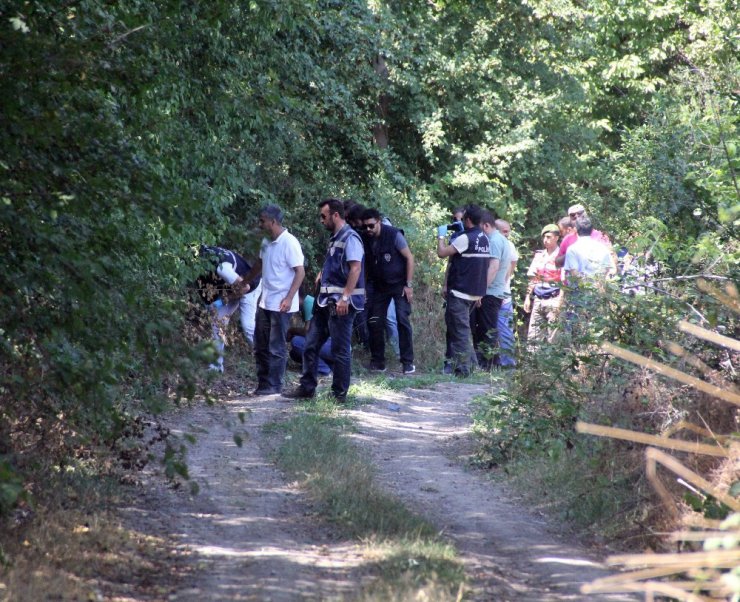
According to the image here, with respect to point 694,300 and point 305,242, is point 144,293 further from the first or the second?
point 305,242

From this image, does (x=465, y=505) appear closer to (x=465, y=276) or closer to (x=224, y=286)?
(x=224, y=286)

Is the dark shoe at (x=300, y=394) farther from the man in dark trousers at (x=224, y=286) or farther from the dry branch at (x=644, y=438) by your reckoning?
the dry branch at (x=644, y=438)

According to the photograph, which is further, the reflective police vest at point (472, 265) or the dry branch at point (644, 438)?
the reflective police vest at point (472, 265)

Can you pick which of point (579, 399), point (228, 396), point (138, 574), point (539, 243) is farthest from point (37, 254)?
point (539, 243)

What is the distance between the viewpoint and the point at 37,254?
208 inches

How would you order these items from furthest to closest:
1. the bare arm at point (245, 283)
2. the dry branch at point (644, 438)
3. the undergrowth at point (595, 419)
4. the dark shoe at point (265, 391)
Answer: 1. the bare arm at point (245, 283)
2. the dark shoe at point (265, 391)
3. the undergrowth at point (595, 419)
4. the dry branch at point (644, 438)

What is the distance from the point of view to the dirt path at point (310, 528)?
5.27 meters

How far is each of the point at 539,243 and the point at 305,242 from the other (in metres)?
11.8

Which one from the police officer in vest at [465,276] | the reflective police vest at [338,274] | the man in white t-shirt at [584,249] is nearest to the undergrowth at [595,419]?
the reflective police vest at [338,274]

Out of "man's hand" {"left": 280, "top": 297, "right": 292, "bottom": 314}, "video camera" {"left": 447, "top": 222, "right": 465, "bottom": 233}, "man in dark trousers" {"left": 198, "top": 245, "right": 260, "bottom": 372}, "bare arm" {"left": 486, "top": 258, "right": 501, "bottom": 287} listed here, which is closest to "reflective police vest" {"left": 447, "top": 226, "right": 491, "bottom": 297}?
"bare arm" {"left": 486, "top": 258, "right": 501, "bottom": 287}

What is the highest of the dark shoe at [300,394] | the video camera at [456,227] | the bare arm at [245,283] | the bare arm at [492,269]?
the video camera at [456,227]

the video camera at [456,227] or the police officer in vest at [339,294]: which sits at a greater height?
the video camera at [456,227]

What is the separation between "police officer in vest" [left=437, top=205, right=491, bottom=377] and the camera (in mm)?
13297

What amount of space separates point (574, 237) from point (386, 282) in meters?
2.35
